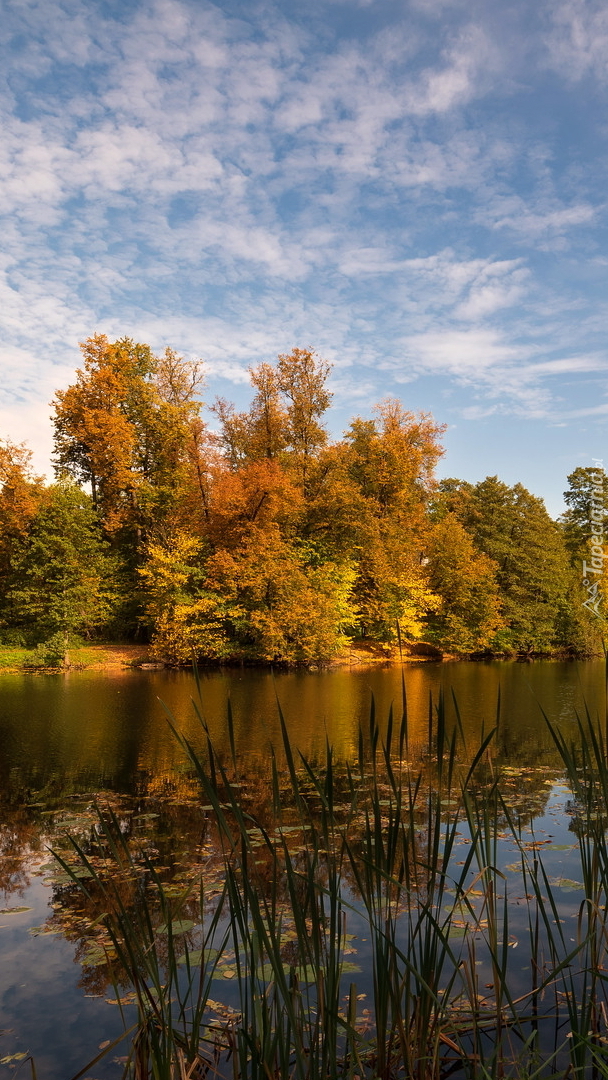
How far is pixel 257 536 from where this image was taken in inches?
907

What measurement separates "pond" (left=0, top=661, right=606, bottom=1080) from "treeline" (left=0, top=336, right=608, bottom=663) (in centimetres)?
492

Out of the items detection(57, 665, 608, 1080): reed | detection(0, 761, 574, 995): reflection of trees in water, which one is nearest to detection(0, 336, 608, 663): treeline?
detection(0, 761, 574, 995): reflection of trees in water

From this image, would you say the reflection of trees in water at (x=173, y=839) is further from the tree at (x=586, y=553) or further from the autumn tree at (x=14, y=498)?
the tree at (x=586, y=553)

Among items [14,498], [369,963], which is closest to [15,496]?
[14,498]

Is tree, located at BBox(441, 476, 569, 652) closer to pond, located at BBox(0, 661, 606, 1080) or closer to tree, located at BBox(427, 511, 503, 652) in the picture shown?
tree, located at BBox(427, 511, 503, 652)

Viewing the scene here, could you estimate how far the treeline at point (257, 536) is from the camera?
22812 mm

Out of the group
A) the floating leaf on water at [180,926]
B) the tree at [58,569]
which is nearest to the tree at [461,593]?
the tree at [58,569]

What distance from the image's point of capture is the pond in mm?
3275

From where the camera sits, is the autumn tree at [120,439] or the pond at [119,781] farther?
the autumn tree at [120,439]

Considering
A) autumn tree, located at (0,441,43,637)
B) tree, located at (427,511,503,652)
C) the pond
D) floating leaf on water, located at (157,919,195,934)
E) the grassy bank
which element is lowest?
the pond

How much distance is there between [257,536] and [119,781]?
1563 cm

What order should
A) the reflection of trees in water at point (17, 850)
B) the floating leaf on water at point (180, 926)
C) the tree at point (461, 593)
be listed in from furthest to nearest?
the tree at point (461, 593) → the reflection of trees in water at point (17, 850) → the floating leaf on water at point (180, 926)

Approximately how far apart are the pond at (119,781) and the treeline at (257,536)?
4918 millimetres

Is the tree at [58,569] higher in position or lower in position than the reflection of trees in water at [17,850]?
higher
